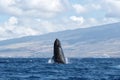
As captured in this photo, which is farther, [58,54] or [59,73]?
[58,54]

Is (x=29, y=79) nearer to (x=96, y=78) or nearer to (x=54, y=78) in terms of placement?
(x=54, y=78)

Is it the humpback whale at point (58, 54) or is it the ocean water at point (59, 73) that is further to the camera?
the humpback whale at point (58, 54)

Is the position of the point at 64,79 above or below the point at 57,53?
below

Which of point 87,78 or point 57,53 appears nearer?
point 87,78

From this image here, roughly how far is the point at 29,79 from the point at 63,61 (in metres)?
51.6

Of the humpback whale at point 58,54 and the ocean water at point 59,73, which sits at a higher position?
the humpback whale at point 58,54

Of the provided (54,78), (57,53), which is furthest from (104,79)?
(57,53)

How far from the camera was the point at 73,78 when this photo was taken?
254 ft

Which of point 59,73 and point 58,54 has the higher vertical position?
point 58,54

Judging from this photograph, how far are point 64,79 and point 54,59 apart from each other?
50733 millimetres

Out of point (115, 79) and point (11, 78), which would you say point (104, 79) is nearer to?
point (115, 79)

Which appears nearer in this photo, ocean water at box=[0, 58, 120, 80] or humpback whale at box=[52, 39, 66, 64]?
ocean water at box=[0, 58, 120, 80]

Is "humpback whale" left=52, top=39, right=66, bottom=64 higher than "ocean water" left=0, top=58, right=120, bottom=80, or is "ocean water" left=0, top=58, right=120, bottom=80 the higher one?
"humpback whale" left=52, top=39, right=66, bottom=64

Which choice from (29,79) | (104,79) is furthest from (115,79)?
(29,79)
